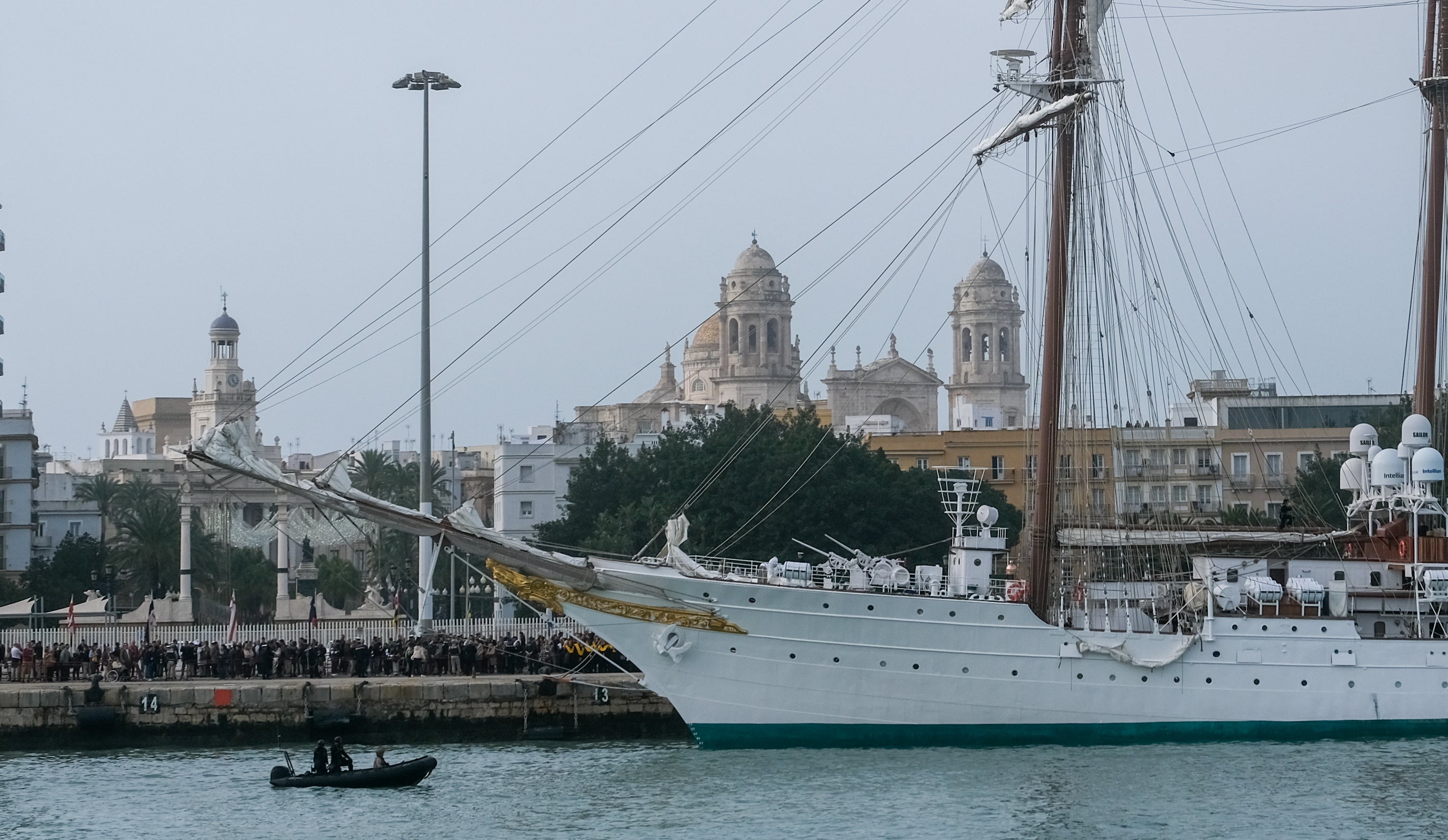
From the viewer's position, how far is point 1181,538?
1690 inches

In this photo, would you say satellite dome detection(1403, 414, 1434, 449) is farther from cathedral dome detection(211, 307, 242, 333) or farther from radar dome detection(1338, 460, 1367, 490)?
cathedral dome detection(211, 307, 242, 333)

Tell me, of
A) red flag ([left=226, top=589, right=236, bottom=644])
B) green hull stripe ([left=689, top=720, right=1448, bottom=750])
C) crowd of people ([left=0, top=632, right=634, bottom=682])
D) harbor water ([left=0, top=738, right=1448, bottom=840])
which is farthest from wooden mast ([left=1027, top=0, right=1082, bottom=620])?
red flag ([left=226, top=589, right=236, bottom=644])

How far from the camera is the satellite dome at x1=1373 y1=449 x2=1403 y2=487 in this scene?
139 feet

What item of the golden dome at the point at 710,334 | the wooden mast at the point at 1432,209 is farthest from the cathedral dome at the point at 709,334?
the wooden mast at the point at 1432,209

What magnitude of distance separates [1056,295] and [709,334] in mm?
139096

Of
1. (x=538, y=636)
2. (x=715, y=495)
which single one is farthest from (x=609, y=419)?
(x=538, y=636)

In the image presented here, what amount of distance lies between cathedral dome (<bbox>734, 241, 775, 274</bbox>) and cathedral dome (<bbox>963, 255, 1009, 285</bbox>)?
1677cm

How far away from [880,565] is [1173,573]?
6136mm

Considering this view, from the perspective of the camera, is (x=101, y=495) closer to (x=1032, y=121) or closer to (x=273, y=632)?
(x=273, y=632)

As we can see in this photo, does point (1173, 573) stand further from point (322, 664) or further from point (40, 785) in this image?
point (40, 785)

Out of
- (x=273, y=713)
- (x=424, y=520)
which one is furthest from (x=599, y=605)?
(x=273, y=713)

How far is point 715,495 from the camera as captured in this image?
66.1 metres

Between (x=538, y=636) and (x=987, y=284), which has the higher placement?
(x=987, y=284)

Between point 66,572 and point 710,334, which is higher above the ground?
point 710,334
